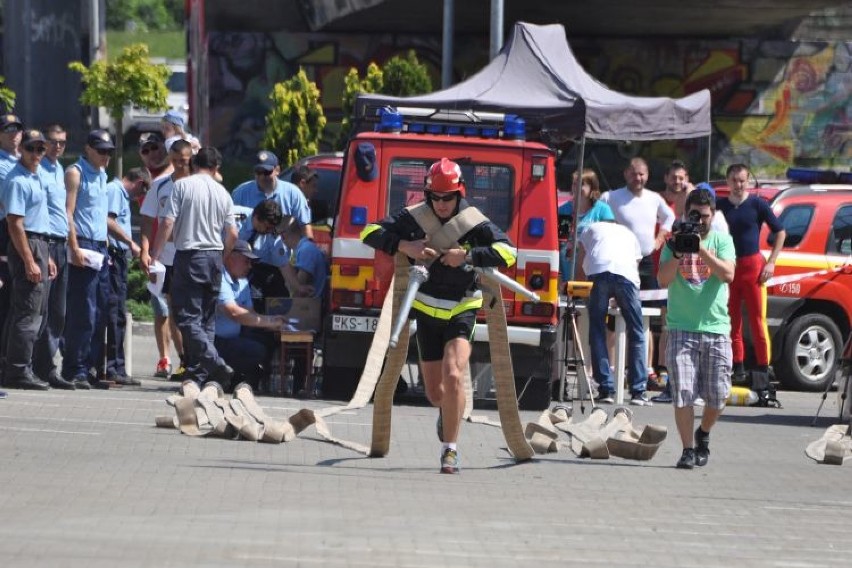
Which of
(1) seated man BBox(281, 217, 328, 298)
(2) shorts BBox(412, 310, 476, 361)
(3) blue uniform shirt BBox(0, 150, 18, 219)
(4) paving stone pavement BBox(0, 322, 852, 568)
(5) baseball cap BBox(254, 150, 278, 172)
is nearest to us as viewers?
Answer: (4) paving stone pavement BBox(0, 322, 852, 568)

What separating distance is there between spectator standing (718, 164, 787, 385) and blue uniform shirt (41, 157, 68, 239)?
233 inches

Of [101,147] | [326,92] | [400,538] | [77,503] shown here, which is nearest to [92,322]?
[101,147]

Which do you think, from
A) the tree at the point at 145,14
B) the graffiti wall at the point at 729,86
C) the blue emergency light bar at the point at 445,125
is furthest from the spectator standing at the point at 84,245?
the tree at the point at 145,14

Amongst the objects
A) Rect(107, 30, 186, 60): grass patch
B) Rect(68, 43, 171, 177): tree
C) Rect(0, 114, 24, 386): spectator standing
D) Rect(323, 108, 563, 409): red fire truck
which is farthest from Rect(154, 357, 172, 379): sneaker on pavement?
Rect(107, 30, 186, 60): grass patch

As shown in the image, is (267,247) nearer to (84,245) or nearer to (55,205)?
(84,245)

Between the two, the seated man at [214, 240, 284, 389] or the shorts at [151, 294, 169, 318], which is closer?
the seated man at [214, 240, 284, 389]

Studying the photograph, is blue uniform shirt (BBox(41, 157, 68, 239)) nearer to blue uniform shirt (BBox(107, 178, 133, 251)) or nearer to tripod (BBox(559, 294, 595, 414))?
blue uniform shirt (BBox(107, 178, 133, 251))

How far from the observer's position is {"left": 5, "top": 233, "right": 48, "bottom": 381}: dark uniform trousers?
1342 cm

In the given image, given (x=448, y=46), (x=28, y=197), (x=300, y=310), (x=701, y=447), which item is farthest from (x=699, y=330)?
(x=448, y=46)

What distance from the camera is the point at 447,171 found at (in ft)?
34.1

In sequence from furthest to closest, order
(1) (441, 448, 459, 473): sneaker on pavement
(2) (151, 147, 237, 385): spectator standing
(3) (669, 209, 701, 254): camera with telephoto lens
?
(2) (151, 147, 237, 385): spectator standing, (3) (669, 209, 701, 254): camera with telephoto lens, (1) (441, 448, 459, 473): sneaker on pavement

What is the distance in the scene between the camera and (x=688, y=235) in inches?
444

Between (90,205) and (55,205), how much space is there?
0.48 m

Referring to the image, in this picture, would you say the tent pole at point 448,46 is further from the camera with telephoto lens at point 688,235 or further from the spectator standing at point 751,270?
the camera with telephoto lens at point 688,235
